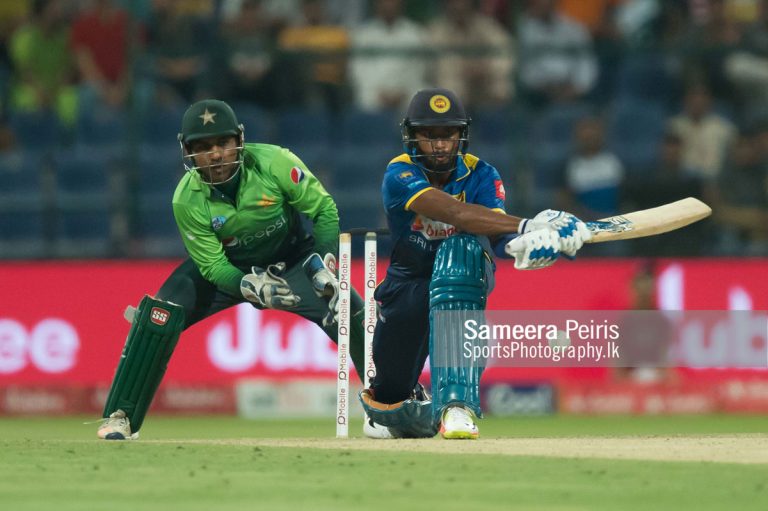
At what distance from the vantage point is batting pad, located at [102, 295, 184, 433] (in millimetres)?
7863

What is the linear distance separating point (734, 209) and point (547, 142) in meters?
1.62

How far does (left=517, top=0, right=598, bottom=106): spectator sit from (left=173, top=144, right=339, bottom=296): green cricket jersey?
495cm

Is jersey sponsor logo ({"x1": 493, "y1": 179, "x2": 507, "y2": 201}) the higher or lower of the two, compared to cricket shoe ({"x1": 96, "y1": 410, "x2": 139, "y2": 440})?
higher

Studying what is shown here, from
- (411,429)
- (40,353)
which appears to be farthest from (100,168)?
(411,429)

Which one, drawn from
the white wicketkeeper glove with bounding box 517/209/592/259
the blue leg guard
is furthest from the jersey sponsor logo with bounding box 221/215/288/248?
the white wicketkeeper glove with bounding box 517/209/592/259

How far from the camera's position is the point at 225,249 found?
8.08 meters

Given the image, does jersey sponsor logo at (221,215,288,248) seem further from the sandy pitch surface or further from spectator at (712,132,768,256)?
spectator at (712,132,768,256)

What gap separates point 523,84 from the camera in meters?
12.9

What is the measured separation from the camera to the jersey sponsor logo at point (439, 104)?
735 cm

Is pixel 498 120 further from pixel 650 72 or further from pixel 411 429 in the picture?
pixel 411 429

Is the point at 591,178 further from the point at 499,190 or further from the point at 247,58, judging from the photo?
the point at 499,190

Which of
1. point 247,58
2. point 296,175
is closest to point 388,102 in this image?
point 247,58

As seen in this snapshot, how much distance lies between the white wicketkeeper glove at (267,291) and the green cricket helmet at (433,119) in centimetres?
97

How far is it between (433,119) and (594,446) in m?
1.71
